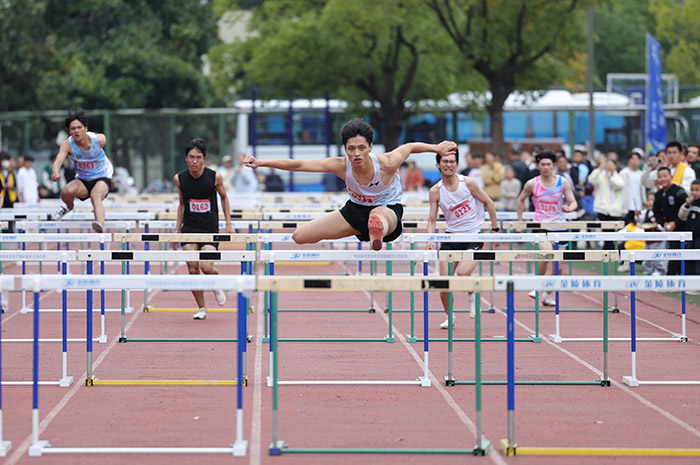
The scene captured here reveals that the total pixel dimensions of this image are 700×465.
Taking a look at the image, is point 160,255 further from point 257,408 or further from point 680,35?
point 680,35

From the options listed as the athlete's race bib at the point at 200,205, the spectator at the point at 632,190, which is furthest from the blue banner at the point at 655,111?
the athlete's race bib at the point at 200,205

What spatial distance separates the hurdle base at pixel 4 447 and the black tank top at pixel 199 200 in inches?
240

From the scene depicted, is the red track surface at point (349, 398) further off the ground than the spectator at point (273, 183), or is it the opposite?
the spectator at point (273, 183)

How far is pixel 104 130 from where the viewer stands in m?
34.0

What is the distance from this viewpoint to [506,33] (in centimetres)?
2880

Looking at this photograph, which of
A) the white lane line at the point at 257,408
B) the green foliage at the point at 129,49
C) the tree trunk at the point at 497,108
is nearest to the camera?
the white lane line at the point at 257,408

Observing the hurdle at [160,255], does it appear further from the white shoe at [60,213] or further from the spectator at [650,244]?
the spectator at [650,244]

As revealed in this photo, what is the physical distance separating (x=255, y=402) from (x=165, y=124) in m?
26.7

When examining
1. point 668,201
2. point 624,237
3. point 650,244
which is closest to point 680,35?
point 650,244

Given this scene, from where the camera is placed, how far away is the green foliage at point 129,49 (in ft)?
126

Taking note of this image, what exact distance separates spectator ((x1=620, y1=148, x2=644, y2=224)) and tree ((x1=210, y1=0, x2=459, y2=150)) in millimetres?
11446

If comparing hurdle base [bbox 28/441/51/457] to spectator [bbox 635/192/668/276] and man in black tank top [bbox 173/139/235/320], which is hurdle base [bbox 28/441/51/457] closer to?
man in black tank top [bbox 173/139/235/320]

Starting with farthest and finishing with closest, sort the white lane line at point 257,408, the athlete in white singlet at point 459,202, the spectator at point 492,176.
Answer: the spectator at point 492,176 → the athlete in white singlet at point 459,202 → the white lane line at point 257,408

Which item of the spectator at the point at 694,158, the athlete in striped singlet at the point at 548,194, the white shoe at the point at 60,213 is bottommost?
the white shoe at the point at 60,213
